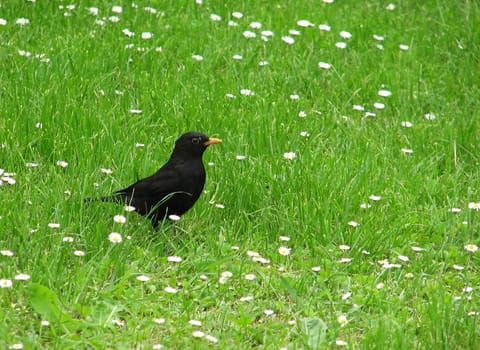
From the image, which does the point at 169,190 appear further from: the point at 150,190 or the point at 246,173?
the point at 246,173

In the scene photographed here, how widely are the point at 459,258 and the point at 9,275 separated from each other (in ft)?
7.99

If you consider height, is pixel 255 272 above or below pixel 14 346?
below

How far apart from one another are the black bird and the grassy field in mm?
111

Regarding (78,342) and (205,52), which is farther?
(205,52)

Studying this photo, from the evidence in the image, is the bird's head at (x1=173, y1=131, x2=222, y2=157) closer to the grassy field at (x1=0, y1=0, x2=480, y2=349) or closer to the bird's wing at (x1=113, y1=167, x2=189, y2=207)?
the bird's wing at (x1=113, y1=167, x2=189, y2=207)

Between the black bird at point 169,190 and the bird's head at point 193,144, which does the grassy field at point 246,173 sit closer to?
the black bird at point 169,190

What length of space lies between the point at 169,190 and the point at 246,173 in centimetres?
56

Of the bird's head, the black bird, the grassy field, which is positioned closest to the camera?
the grassy field

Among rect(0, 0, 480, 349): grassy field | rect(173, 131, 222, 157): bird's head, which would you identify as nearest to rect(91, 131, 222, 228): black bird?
rect(173, 131, 222, 157): bird's head

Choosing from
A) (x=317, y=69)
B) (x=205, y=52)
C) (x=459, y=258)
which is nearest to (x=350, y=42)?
(x=317, y=69)

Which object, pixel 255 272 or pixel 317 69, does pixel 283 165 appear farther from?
pixel 317 69

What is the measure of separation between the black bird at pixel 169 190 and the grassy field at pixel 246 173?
111 millimetres

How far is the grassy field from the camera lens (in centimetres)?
412

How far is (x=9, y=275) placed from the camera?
13.4 ft
